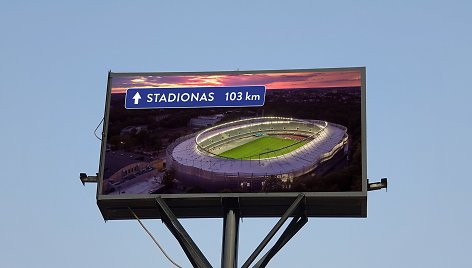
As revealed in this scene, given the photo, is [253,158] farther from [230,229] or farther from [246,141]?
[230,229]

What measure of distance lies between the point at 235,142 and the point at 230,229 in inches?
101

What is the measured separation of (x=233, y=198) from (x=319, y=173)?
244 centimetres

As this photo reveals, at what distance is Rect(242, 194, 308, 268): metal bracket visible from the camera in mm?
45406

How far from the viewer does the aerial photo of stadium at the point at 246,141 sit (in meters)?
45.9

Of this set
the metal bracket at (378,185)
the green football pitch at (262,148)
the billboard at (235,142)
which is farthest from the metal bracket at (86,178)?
the metal bracket at (378,185)

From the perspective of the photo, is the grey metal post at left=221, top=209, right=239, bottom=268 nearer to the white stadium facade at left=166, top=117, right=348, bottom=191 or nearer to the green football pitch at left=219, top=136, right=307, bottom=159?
the white stadium facade at left=166, top=117, right=348, bottom=191

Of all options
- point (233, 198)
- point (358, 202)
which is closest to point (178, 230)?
point (233, 198)

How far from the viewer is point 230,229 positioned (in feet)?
151

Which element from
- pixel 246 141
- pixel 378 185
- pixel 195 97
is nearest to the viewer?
pixel 378 185

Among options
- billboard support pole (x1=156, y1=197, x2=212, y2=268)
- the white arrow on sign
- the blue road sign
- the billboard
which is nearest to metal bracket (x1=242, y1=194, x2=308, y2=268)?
the billboard

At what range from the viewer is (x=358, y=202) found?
4538cm

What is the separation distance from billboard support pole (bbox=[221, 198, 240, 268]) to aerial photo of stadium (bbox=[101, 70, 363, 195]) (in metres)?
0.36

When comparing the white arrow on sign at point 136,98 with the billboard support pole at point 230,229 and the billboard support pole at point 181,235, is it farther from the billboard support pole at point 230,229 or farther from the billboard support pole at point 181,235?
the billboard support pole at point 230,229

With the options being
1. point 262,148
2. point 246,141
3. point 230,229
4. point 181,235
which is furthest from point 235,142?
point 181,235
